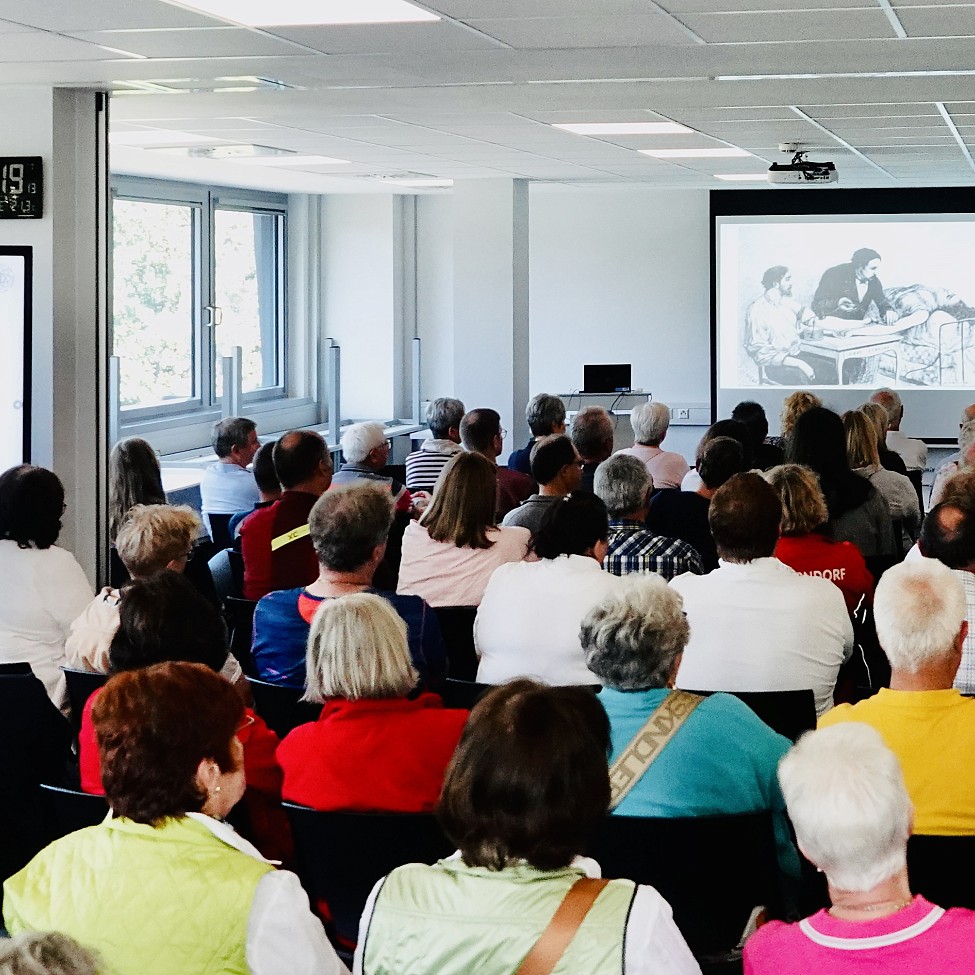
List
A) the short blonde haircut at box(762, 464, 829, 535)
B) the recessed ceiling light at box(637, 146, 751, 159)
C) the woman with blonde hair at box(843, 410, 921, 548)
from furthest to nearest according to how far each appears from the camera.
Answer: the recessed ceiling light at box(637, 146, 751, 159) < the woman with blonde hair at box(843, 410, 921, 548) < the short blonde haircut at box(762, 464, 829, 535)

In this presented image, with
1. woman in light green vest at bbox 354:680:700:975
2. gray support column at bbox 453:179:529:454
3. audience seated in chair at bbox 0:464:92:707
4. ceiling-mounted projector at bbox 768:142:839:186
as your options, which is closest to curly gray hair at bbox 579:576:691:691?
woman in light green vest at bbox 354:680:700:975

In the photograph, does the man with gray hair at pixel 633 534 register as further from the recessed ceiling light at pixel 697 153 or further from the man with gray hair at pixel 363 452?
the recessed ceiling light at pixel 697 153

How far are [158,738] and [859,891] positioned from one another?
1.04m

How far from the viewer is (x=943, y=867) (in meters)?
2.43

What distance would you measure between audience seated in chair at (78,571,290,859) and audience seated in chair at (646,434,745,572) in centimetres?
310

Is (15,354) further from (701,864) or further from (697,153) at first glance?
(697,153)

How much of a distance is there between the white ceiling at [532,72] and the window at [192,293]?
83.9 inches

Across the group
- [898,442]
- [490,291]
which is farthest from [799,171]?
[490,291]

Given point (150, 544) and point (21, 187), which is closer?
point (150, 544)

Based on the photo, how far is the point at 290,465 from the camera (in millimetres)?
5844

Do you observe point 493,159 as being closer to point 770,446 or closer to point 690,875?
point 770,446

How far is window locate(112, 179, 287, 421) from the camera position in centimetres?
1167

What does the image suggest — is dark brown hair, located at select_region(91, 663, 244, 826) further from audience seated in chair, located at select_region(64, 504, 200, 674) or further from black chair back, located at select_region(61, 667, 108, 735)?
audience seated in chair, located at select_region(64, 504, 200, 674)

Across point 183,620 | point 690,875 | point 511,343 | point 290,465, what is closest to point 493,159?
point 511,343
